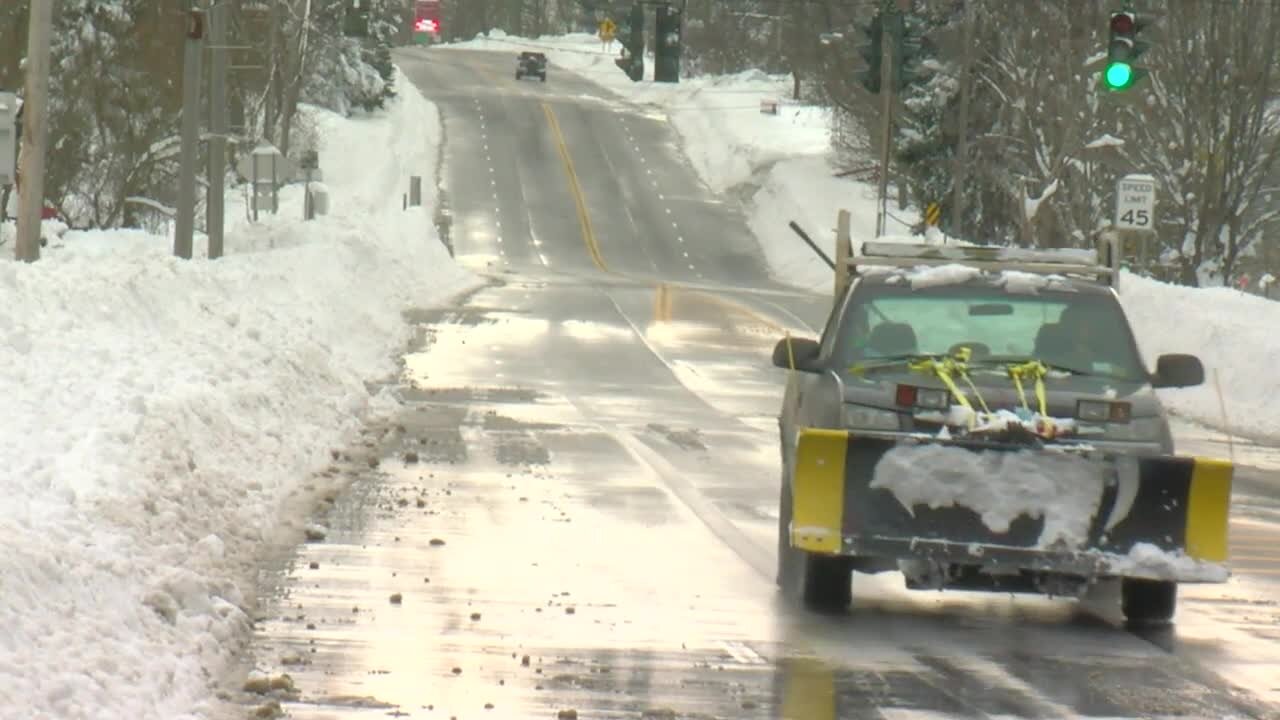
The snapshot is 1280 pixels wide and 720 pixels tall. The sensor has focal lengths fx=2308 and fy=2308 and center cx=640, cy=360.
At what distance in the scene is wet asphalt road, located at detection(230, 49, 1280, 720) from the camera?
925 centimetres

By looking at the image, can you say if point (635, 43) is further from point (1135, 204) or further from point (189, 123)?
point (1135, 204)

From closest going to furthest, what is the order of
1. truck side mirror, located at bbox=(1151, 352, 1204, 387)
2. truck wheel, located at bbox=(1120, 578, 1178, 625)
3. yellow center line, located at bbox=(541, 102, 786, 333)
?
truck wheel, located at bbox=(1120, 578, 1178, 625) < truck side mirror, located at bbox=(1151, 352, 1204, 387) < yellow center line, located at bbox=(541, 102, 786, 333)

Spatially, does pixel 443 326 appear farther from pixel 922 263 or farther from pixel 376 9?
pixel 376 9

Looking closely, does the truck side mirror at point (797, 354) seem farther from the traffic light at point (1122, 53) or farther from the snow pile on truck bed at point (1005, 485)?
the traffic light at point (1122, 53)

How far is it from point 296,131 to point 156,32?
86.6 ft

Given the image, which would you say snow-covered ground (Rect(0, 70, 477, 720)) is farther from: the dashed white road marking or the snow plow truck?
the snow plow truck

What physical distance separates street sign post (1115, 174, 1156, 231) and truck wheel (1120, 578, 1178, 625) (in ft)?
70.5

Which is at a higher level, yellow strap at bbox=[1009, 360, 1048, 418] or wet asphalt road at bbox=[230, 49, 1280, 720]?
yellow strap at bbox=[1009, 360, 1048, 418]

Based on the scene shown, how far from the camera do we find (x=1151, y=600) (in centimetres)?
1141

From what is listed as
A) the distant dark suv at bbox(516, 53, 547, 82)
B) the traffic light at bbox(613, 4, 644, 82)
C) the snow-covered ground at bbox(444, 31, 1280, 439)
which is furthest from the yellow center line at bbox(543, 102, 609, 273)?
the traffic light at bbox(613, 4, 644, 82)

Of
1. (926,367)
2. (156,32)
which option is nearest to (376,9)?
(156,32)

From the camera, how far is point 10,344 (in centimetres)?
1614

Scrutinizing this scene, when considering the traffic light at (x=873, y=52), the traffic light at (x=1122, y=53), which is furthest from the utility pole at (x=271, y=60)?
the traffic light at (x=1122, y=53)

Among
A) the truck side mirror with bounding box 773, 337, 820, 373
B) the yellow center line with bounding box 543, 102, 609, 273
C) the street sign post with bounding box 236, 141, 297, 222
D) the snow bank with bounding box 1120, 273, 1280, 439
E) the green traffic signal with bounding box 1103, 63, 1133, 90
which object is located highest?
the green traffic signal with bounding box 1103, 63, 1133, 90
